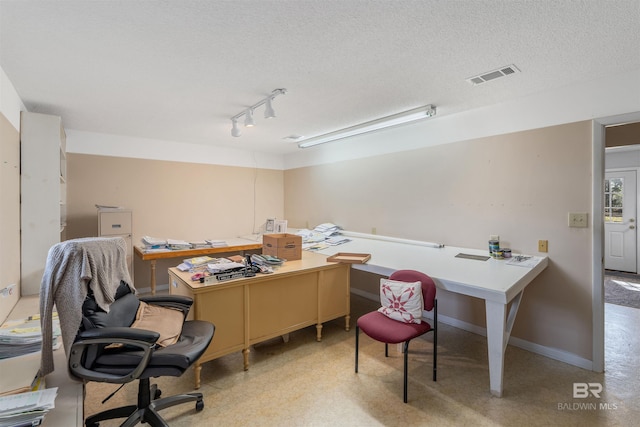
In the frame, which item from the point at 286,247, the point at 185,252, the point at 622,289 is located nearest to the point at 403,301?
the point at 286,247

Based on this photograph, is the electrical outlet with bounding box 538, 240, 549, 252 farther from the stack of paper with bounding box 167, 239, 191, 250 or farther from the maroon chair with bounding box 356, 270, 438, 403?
the stack of paper with bounding box 167, 239, 191, 250

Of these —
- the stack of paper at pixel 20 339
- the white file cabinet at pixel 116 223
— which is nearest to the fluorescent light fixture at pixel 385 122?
the white file cabinet at pixel 116 223

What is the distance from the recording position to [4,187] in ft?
6.82

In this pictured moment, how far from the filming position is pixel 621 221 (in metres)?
5.07

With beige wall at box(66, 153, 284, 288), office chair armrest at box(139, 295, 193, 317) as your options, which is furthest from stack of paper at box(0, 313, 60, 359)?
beige wall at box(66, 153, 284, 288)

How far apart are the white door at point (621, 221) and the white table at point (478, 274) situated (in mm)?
4047

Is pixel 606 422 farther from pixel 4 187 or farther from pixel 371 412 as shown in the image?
pixel 4 187

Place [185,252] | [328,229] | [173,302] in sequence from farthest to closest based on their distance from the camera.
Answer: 1. [328,229]
2. [185,252]
3. [173,302]

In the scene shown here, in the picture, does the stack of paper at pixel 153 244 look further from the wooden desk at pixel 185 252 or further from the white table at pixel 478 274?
the white table at pixel 478 274

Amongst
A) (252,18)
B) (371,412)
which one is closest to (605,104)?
(252,18)

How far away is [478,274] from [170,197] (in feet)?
13.7

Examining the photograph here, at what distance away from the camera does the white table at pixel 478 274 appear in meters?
1.89
